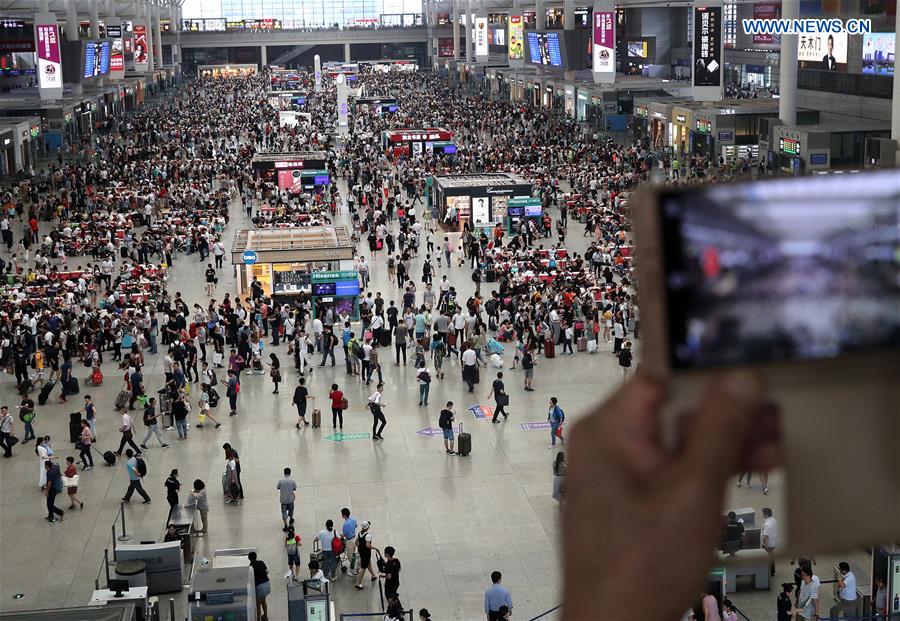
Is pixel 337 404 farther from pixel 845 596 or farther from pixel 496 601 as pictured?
pixel 845 596

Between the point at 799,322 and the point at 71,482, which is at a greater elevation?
the point at 799,322

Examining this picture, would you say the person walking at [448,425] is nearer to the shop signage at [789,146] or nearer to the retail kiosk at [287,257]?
the retail kiosk at [287,257]

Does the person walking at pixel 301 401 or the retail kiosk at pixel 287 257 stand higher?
the retail kiosk at pixel 287 257

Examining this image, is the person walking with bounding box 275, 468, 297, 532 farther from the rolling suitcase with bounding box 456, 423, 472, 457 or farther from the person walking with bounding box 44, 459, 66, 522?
the rolling suitcase with bounding box 456, 423, 472, 457

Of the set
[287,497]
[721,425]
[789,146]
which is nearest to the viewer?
[721,425]

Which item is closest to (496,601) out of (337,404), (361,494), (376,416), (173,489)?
(361,494)

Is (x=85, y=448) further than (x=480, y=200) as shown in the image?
No

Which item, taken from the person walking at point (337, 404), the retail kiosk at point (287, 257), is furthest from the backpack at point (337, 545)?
the retail kiosk at point (287, 257)
